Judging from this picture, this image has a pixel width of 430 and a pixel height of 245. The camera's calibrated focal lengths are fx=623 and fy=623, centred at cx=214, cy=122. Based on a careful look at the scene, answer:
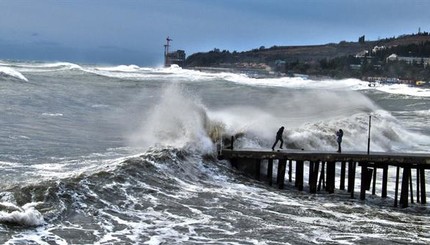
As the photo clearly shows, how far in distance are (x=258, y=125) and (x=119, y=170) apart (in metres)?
11.7

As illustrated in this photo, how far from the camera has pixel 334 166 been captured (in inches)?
808

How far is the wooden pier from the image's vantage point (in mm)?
19297

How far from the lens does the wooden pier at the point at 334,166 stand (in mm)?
19297

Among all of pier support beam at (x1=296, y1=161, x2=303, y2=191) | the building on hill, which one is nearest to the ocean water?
pier support beam at (x1=296, y1=161, x2=303, y2=191)

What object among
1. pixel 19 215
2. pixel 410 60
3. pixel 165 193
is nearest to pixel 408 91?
pixel 165 193

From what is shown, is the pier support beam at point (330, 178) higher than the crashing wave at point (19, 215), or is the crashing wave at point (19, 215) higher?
the crashing wave at point (19, 215)

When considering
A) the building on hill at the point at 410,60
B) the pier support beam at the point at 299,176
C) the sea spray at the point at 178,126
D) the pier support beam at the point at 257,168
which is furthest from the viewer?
the building on hill at the point at 410,60

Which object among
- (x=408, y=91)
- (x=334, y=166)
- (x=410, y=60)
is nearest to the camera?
(x=334, y=166)

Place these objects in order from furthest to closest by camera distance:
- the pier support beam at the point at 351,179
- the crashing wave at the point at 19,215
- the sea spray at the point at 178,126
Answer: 1. the sea spray at the point at 178,126
2. the pier support beam at the point at 351,179
3. the crashing wave at the point at 19,215

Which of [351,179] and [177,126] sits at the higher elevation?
[177,126]

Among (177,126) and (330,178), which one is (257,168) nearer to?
(330,178)

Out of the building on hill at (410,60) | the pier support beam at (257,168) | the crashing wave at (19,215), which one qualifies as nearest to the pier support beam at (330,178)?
the pier support beam at (257,168)

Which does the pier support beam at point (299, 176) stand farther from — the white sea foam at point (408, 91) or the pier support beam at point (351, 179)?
the white sea foam at point (408, 91)

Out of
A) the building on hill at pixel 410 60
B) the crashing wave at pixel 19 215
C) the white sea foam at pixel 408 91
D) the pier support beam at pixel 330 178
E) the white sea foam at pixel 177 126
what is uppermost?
the building on hill at pixel 410 60
